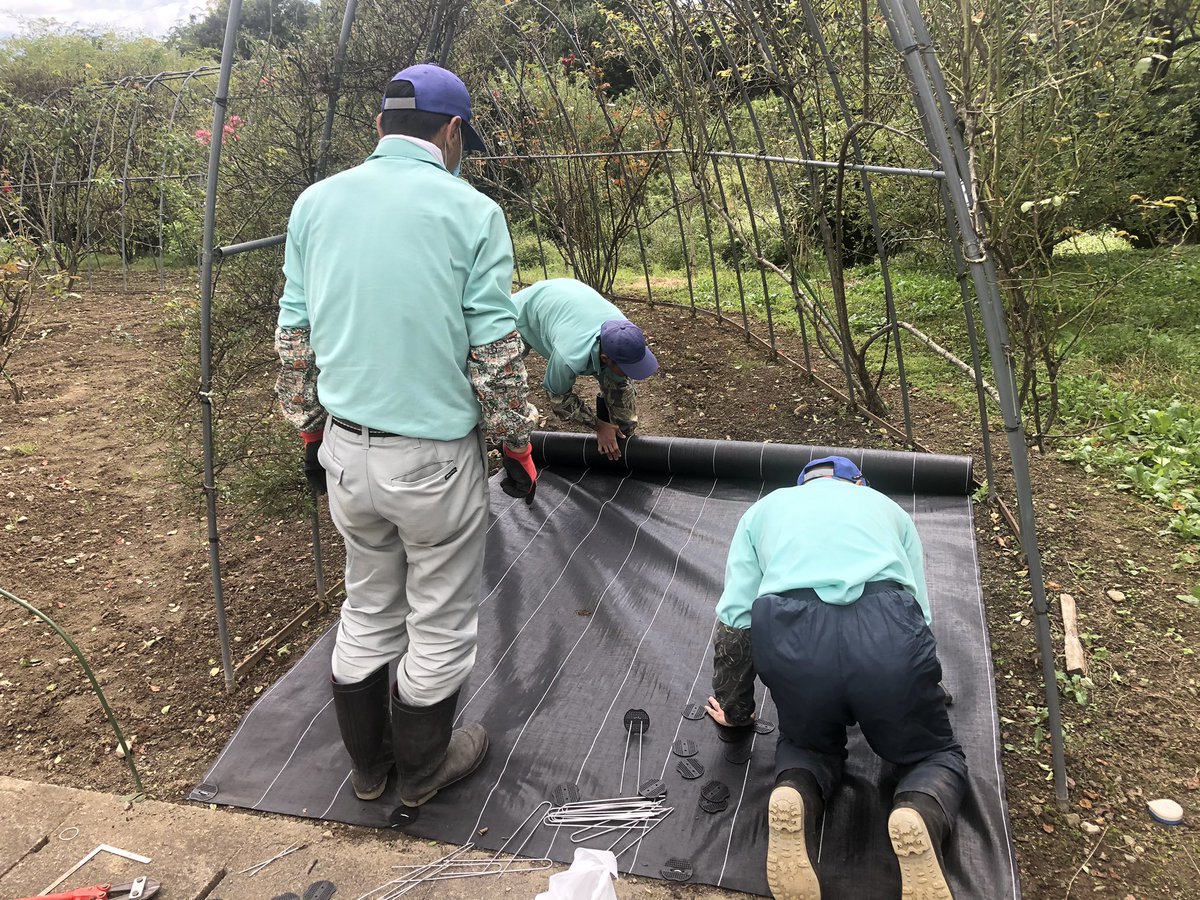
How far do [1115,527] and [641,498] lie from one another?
203 cm

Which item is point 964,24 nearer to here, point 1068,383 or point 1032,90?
point 1032,90

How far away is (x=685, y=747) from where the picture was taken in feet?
7.43

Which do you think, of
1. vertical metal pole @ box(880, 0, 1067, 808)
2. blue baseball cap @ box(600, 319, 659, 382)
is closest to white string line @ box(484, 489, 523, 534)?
blue baseball cap @ box(600, 319, 659, 382)

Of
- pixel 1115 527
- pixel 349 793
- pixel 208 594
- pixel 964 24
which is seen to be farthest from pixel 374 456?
pixel 1115 527

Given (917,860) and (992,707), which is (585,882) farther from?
(992,707)

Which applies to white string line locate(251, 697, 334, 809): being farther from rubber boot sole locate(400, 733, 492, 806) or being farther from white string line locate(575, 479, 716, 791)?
white string line locate(575, 479, 716, 791)

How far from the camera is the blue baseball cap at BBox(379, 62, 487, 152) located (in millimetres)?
1900

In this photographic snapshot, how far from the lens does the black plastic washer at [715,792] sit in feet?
6.82

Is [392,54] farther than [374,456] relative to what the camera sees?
Yes

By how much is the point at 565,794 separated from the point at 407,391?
3.88 ft

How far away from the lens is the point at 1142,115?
16.1 feet

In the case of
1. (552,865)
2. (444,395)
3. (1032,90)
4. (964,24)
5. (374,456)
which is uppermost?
(964,24)

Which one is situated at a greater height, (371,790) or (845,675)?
(845,675)

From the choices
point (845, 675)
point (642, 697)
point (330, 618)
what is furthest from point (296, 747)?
point (845, 675)
